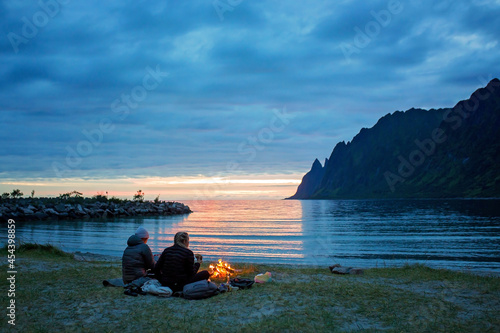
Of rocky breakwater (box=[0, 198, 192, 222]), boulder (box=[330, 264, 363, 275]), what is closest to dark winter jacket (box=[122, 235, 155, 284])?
boulder (box=[330, 264, 363, 275])

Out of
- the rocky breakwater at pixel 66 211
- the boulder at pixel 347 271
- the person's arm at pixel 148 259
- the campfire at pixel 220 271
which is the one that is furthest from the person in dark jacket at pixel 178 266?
the rocky breakwater at pixel 66 211

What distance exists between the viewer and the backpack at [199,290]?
962 centimetres

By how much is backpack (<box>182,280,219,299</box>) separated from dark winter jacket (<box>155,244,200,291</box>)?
14.5 inches

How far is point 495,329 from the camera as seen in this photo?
23.9ft

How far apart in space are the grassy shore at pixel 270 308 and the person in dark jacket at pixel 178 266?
27.3 inches

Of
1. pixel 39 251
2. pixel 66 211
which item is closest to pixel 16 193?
pixel 66 211

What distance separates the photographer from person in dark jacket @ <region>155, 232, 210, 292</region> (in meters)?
10.0

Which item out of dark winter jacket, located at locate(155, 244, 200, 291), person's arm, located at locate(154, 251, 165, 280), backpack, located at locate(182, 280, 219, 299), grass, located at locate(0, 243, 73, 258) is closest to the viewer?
backpack, located at locate(182, 280, 219, 299)

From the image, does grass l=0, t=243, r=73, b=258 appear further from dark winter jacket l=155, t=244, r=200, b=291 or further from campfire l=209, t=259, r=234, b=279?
dark winter jacket l=155, t=244, r=200, b=291

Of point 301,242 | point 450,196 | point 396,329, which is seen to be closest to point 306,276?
point 396,329

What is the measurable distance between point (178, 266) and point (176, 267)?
68 millimetres

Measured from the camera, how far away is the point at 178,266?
1007 centimetres

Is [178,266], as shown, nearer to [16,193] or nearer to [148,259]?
[148,259]

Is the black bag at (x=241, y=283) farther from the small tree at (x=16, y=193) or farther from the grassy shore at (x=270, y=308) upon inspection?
the small tree at (x=16, y=193)
